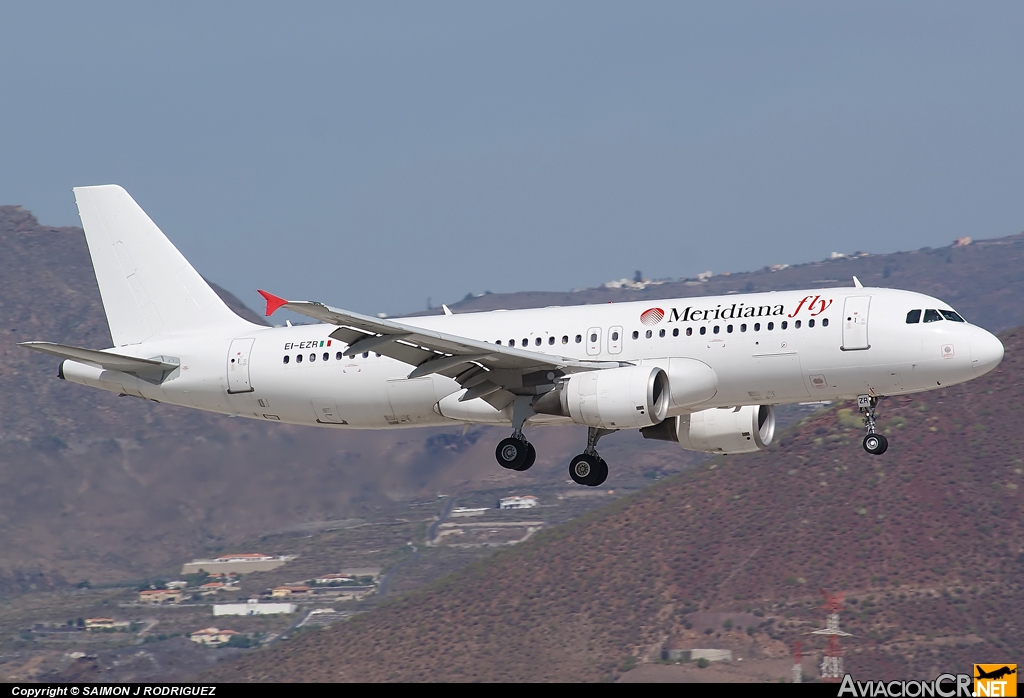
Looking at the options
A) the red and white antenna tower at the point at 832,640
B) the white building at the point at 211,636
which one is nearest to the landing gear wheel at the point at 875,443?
the red and white antenna tower at the point at 832,640

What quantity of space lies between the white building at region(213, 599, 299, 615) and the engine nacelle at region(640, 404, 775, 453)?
5416 cm

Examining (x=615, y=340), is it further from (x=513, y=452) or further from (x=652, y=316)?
(x=513, y=452)

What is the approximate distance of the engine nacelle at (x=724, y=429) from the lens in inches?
1665

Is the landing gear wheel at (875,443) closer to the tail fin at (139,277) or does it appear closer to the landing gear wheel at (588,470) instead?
the landing gear wheel at (588,470)

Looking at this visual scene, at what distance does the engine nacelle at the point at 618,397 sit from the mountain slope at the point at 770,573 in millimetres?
32885

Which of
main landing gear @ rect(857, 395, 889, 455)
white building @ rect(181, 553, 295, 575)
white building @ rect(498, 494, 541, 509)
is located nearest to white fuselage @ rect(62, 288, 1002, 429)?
main landing gear @ rect(857, 395, 889, 455)

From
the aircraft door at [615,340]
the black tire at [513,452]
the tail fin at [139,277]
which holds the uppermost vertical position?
the tail fin at [139,277]

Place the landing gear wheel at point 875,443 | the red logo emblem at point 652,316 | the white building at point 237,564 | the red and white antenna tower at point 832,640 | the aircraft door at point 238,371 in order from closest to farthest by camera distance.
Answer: the landing gear wheel at point 875,443, the red logo emblem at point 652,316, the aircraft door at point 238,371, the red and white antenna tower at point 832,640, the white building at point 237,564

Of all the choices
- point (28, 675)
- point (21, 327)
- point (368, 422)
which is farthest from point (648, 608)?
point (21, 327)

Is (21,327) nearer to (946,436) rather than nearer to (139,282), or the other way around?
(946,436)

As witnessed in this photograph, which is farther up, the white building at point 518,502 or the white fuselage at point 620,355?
the white fuselage at point 620,355

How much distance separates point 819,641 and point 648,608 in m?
11.5

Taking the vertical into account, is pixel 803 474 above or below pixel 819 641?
above

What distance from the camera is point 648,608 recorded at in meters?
76.9
